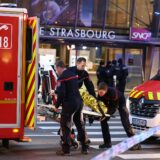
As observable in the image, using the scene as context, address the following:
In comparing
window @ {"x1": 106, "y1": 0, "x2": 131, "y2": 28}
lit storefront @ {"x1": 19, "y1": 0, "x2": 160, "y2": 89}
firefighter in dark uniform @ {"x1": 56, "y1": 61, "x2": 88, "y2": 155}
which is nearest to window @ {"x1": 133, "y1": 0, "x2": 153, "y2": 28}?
lit storefront @ {"x1": 19, "y1": 0, "x2": 160, "y2": 89}

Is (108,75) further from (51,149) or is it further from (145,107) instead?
(51,149)

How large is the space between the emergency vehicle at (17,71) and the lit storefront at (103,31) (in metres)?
15.6

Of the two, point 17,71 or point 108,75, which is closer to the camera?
point 17,71

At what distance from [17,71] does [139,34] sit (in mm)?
18077

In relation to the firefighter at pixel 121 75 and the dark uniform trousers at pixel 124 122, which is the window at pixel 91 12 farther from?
the dark uniform trousers at pixel 124 122

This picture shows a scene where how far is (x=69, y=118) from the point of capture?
9.59 meters

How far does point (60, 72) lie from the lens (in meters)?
9.80

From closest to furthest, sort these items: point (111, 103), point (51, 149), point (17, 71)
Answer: point (17, 71)
point (51, 149)
point (111, 103)

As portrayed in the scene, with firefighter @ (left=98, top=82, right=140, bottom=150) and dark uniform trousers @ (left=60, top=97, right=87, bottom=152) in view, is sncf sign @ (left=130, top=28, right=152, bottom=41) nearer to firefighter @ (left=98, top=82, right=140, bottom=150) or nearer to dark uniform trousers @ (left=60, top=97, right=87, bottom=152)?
firefighter @ (left=98, top=82, right=140, bottom=150)

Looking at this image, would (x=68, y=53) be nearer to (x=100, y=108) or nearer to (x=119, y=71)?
(x=119, y=71)

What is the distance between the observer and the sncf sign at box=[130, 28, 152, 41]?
26797 millimetres

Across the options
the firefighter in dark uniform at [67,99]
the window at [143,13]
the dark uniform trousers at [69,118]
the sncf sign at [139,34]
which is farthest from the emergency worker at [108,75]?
the firefighter in dark uniform at [67,99]

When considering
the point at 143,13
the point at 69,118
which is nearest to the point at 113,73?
the point at 143,13

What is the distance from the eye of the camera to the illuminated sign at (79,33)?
83.2 ft
